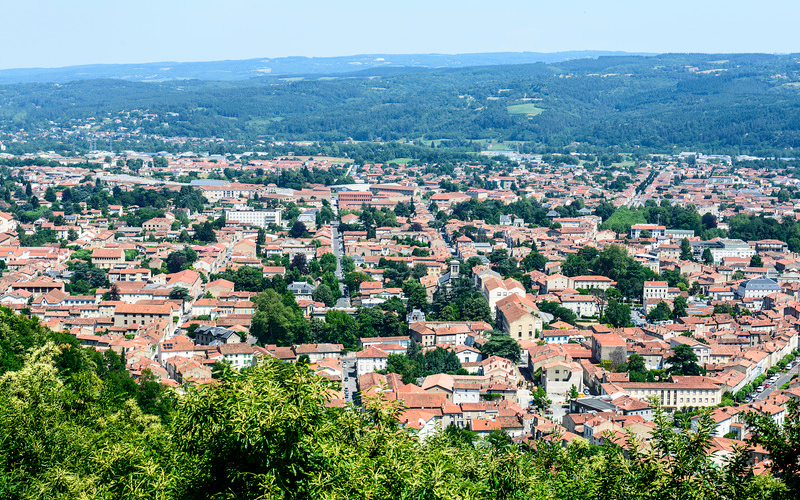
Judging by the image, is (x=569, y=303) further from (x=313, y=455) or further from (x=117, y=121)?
(x=117, y=121)

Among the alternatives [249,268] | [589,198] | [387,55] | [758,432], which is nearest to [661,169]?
[589,198]

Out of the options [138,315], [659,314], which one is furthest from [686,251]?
[138,315]

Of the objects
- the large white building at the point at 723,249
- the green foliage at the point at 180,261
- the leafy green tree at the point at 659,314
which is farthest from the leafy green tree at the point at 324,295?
the large white building at the point at 723,249

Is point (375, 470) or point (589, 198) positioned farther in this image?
point (589, 198)

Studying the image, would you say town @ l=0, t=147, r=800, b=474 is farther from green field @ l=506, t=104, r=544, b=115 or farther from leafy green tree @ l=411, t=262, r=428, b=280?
green field @ l=506, t=104, r=544, b=115

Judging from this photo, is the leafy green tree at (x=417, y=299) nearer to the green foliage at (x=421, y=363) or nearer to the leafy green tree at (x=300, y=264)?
the green foliage at (x=421, y=363)
